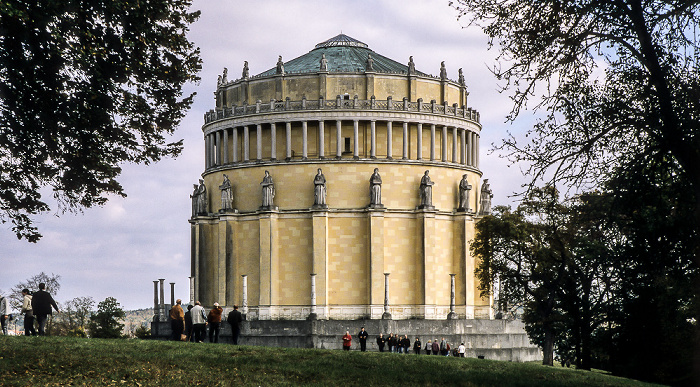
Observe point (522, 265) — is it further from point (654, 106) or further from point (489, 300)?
point (654, 106)

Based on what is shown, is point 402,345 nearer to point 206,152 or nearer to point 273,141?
point 273,141

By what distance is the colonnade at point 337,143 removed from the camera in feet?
215

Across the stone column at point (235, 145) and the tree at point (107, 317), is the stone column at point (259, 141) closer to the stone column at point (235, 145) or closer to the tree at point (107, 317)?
the stone column at point (235, 145)

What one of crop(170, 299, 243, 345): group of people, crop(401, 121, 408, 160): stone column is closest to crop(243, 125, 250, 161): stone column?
crop(401, 121, 408, 160): stone column

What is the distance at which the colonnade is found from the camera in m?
65.5

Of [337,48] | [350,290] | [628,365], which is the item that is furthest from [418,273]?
[628,365]

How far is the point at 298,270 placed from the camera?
64.9 m

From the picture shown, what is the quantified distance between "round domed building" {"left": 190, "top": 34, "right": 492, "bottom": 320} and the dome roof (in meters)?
0.86

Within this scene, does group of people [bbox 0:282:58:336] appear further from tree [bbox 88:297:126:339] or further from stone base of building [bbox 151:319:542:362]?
tree [bbox 88:297:126:339]

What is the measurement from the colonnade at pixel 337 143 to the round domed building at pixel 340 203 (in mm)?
105

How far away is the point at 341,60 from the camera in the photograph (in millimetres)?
71312

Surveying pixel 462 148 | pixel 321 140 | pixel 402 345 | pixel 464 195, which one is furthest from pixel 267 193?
pixel 402 345

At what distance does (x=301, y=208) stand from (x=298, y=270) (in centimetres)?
438

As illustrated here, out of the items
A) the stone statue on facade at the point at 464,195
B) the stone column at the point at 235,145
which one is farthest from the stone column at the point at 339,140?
the stone statue on facade at the point at 464,195
